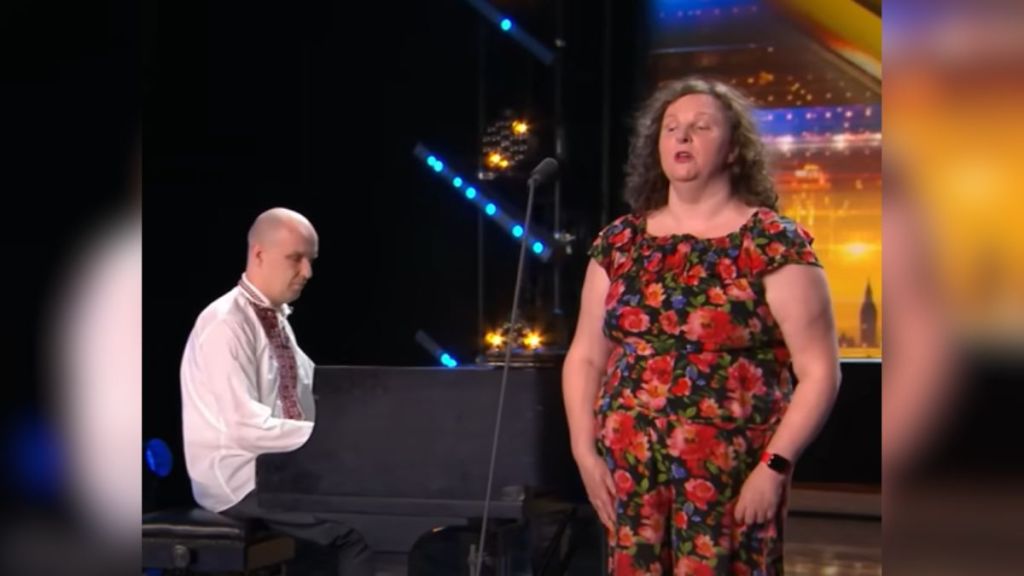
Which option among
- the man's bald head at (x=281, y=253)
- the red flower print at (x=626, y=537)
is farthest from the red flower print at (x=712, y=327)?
the man's bald head at (x=281, y=253)

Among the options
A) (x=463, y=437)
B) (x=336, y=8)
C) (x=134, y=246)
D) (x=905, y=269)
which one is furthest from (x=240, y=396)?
(x=905, y=269)

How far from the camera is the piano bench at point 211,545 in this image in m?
2.73

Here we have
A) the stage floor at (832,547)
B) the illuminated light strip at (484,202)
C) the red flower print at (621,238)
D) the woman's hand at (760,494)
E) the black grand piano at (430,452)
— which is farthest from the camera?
the stage floor at (832,547)

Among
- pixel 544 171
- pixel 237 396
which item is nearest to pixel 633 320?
pixel 544 171

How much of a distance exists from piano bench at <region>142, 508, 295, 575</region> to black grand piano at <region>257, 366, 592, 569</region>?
0.17m

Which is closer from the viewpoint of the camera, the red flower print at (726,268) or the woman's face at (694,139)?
the red flower print at (726,268)

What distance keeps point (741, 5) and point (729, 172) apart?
7.02ft

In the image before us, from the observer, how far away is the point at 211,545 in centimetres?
274

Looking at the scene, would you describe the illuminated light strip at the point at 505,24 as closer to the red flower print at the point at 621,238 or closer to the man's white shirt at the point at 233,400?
the man's white shirt at the point at 233,400

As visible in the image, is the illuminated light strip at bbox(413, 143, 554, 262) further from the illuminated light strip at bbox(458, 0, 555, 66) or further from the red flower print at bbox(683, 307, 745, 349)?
the red flower print at bbox(683, 307, 745, 349)

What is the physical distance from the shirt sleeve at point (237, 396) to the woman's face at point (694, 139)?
42.5 inches

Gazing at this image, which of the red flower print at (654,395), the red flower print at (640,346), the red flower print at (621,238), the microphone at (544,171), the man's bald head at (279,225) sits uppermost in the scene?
the microphone at (544,171)

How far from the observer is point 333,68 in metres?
3.07

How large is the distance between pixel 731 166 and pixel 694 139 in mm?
77
